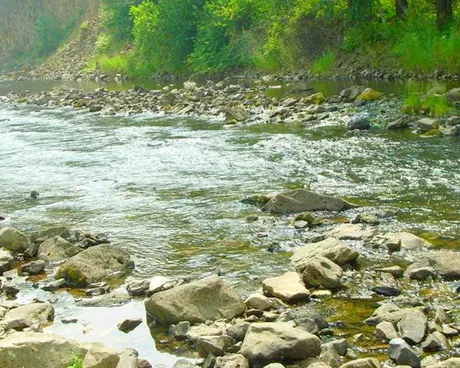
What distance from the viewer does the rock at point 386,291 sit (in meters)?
6.22

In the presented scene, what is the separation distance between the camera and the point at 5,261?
787 centimetres

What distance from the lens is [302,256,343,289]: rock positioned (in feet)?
21.2

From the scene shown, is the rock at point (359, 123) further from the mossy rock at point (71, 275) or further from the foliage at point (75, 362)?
Result: the foliage at point (75, 362)

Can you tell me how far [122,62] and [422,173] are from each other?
3972 cm

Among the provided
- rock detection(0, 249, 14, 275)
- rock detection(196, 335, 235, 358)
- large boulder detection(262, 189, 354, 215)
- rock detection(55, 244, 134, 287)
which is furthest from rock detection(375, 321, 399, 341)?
rock detection(0, 249, 14, 275)

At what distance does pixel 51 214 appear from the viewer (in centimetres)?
1035

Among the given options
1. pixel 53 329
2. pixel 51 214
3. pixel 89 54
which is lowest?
pixel 89 54

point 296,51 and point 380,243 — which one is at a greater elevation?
point 380,243

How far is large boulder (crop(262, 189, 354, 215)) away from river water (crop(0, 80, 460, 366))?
28 centimetres

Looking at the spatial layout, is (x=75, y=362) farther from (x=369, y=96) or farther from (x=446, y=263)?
(x=369, y=96)

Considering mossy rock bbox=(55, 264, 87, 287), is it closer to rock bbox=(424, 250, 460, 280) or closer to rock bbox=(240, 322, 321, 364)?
rock bbox=(240, 322, 321, 364)

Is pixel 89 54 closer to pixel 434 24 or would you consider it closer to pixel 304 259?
pixel 434 24

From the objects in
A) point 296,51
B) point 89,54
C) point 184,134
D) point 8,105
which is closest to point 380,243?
point 184,134

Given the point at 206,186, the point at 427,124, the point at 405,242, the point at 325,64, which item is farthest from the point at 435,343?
the point at 325,64
